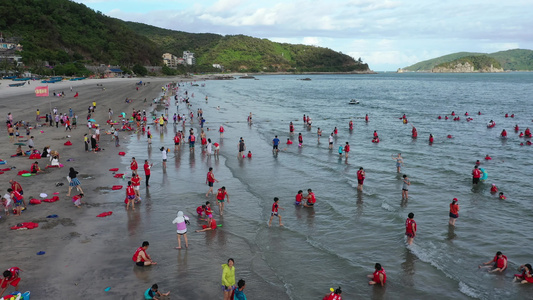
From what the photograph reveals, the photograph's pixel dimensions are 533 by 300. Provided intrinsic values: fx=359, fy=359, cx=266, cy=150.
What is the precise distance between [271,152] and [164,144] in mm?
9091

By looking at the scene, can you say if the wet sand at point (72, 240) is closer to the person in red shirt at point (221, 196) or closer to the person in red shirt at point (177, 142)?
the person in red shirt at point (221, 196)

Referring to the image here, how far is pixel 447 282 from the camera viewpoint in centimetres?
1123

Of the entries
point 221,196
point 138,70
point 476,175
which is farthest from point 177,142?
point 138,70

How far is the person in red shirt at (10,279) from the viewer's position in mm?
9439

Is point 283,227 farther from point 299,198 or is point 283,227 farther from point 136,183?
point 136,183

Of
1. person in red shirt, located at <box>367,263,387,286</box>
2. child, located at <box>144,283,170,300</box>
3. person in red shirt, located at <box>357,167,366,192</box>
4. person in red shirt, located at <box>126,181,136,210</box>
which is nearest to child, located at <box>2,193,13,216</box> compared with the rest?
person in red shirt, located at <box>126,181,136,210</box>

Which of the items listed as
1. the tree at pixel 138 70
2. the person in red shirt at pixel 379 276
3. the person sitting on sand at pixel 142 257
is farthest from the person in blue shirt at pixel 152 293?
the tree at pixel 138 70

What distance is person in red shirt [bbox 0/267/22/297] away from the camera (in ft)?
31.0

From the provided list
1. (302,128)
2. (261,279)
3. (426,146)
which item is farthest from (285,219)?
(302,128)

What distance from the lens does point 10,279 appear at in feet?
31.7

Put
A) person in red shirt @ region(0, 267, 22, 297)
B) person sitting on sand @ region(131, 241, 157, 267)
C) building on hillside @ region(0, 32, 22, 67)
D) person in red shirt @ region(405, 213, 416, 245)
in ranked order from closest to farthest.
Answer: person in red shirt @ region(0, 267, 22, 297), person sitting on sand @ region(131, 241, 157, 267), person in red shirt @ region(405, 213, 416, 245), building on hillside @ region(0, 32, 22, 67)

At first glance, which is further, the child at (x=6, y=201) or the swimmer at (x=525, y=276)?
the child at (x=6, y=201)

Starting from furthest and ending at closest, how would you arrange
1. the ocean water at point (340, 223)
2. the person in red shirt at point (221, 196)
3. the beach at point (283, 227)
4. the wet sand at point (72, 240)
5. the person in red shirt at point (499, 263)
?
the person in red shirt at point (221, 196)
the person in red shirt at point (499, 263)
the ocean water at point (340, 223)
the beach at point (283, 227)
the wet sand at point (72, 240)

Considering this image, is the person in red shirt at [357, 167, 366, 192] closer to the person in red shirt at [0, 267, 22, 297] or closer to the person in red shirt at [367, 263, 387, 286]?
the person in red shirt at [367, 263, 387, 286]
